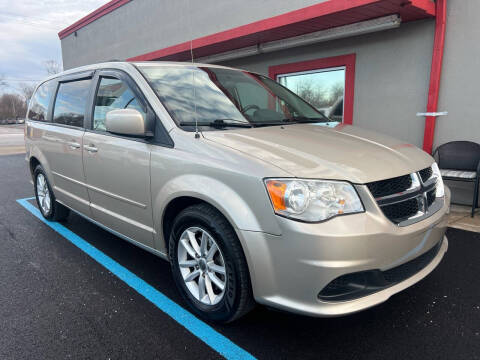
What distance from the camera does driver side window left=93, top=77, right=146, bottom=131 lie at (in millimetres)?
2971

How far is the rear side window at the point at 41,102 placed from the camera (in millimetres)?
4402

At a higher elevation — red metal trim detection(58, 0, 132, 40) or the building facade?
red metal trim detection(58, 0, 132, 40)

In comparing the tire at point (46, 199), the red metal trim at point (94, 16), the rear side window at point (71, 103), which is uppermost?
the red metal trim at point (94, 16)

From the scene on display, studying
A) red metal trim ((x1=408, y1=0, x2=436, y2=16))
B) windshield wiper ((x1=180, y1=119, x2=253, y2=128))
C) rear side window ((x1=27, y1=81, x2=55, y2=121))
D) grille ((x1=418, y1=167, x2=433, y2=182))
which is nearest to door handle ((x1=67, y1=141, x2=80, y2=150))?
rear side window ((x1=27, y1=81, x2=55, y2=121))

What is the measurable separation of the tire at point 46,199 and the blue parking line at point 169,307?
0.56 meters

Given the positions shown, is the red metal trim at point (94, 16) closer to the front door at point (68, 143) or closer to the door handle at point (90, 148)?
the front door at point (68, 143)

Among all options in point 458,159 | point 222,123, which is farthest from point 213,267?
point 458,159

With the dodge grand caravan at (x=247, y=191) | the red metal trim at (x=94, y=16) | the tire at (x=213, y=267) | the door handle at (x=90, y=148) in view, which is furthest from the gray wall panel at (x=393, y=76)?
the red metal trim at (x=94, y=16)

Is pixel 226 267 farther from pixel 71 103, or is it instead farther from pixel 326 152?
pixel 71 103

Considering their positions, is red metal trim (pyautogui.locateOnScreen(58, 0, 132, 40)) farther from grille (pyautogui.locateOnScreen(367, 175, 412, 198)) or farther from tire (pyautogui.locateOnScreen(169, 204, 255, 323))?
grille (pyautogui.locateOnScreen(367, 175, 412, 198))

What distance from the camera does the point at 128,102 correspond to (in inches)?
117

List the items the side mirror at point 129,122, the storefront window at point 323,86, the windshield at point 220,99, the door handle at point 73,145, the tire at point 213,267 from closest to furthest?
1. the tire at point 213,267
2. the side mirror at point 129,122
3. the windshield at point 220,99
4. the door handle at point 73,145
5. the storefront window at point 323,86

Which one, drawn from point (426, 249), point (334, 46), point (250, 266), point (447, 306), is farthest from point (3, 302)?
point (334, 46)

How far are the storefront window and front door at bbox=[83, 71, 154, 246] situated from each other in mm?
4241
